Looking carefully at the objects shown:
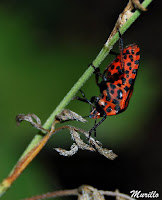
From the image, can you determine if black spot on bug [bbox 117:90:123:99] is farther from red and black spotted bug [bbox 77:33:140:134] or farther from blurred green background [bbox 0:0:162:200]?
blurred green background [bbox 0:0:162:200]

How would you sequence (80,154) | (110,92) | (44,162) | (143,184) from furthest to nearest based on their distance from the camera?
(143,184), (80,154), (44,162), (110,92)

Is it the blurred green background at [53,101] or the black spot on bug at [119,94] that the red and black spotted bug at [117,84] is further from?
the blurred green background at [53,101]

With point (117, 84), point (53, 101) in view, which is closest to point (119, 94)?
point (117, 84)

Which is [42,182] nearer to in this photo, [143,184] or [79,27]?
[143,184]

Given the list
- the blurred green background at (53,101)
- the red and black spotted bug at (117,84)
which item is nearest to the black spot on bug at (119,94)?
the red and black spotted bug at (117,84)

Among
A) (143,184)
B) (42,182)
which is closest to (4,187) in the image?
(42,182)

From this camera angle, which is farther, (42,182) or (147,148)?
(147,148)
